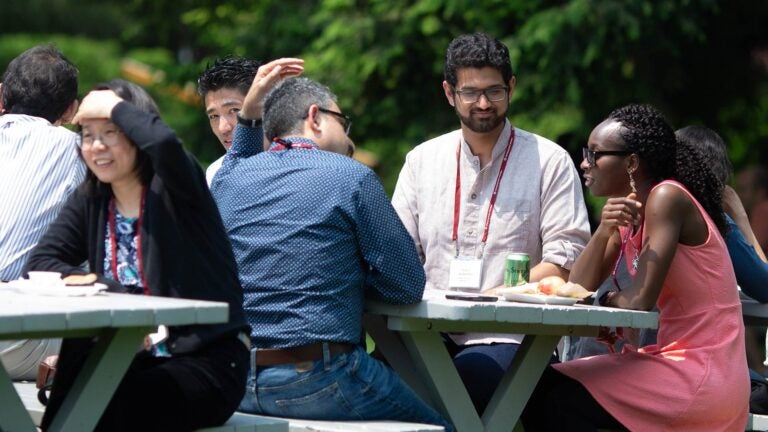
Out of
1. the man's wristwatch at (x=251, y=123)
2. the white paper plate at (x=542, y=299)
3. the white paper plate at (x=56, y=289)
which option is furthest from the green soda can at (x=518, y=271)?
the white paper plate at (x=56, y=289)

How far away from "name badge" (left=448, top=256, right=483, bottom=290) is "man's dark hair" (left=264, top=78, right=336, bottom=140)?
0.69m

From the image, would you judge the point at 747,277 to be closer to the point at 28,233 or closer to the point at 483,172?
the point at 483,172

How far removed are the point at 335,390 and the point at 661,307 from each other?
3.84 ft

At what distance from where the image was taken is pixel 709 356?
14.2 ft

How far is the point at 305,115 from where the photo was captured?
4.34 metres

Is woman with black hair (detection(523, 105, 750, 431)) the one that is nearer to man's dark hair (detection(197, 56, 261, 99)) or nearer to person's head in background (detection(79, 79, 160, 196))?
person's head in background (detection(79, 79, 160, 196))

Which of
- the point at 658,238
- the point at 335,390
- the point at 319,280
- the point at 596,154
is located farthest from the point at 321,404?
the point at 596,154

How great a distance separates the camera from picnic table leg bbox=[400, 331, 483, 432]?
4.22 metres

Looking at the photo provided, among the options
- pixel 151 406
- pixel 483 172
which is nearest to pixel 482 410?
pixel 483 172

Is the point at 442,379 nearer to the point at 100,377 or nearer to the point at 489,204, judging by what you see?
the point at 489,204

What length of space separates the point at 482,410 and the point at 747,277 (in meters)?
1.13

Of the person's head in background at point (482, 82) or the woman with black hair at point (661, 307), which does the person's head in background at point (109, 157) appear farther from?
the person's head in background at point (482, 82)

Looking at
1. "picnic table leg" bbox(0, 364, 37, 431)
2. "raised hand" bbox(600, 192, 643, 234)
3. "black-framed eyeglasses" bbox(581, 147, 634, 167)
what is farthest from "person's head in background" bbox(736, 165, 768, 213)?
"picnic table leg" bbox(0, 364, 37, 431)

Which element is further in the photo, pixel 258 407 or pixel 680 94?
pixel 680 94
